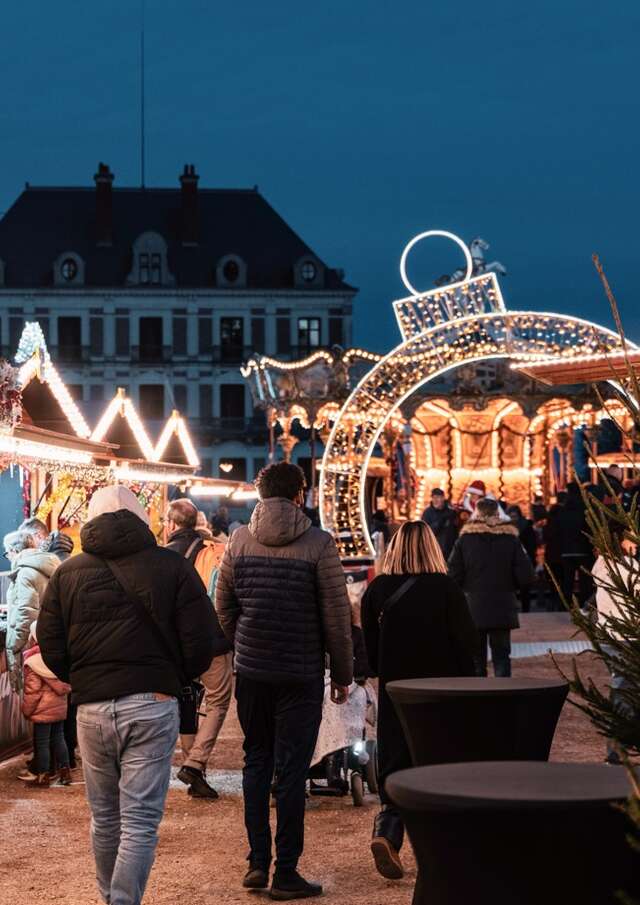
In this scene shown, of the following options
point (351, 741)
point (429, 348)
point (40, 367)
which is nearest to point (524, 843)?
point (351, 741)

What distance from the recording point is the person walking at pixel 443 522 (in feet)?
63.0

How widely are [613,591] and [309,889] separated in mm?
3011

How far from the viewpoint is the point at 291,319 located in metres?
66.7

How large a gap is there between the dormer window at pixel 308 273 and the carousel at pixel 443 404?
3589 cm

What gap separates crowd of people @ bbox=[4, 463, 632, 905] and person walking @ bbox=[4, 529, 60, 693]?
Result: 0.04 ft

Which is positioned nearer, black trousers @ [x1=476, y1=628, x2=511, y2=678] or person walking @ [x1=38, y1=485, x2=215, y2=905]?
person walking @ [x1=38, y1=485, x2=215, y2=905]

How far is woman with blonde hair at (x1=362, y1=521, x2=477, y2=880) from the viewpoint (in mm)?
7367

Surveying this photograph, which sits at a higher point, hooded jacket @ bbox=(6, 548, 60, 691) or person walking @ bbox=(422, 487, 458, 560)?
person walking @ bbox=(422, 487, 458, 560)

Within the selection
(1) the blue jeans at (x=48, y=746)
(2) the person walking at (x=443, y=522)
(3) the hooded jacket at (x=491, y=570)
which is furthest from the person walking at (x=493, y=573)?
(2) the person walking at (x=443, y=522)

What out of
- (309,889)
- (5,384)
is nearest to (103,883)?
(309,889)

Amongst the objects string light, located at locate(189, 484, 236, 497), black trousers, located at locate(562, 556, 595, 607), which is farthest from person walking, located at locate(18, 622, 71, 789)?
string light, located at locate(189, 484, 236, 497)

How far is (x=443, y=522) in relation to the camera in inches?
764

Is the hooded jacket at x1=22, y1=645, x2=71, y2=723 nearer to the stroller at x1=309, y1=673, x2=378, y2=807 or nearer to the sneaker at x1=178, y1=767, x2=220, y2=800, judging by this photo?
the sneaker at x1=178, y1=767, x2=220, y2=800

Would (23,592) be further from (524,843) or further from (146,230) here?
(146,230)
